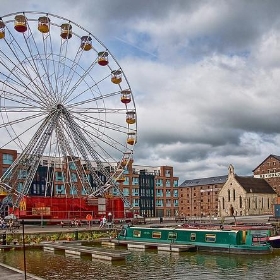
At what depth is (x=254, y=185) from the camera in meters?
133

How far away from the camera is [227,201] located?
13362cm

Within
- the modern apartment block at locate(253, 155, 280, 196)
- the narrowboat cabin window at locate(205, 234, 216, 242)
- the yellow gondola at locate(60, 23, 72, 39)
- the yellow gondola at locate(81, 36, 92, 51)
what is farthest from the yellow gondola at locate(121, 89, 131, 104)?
the modern apartment block at locate(253, 155, 280, 196)

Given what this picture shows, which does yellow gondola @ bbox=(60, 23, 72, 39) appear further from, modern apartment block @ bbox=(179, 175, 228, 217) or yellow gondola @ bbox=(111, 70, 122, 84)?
modern apartment block @ bbox=(179, 175, 228, 217)

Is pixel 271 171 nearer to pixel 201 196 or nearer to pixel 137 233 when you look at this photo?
pixel 201 196

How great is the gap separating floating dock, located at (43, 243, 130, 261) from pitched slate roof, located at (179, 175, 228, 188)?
114215 mm

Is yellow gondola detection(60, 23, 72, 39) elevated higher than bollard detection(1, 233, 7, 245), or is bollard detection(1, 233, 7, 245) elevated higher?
yellow gondola detection(60, 23, 72, 39)

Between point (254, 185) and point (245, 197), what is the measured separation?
653cm

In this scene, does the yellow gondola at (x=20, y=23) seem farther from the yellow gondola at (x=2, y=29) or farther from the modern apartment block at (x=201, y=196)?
the modern apartment block at (x=201, y=196)

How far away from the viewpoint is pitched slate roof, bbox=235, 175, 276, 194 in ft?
429

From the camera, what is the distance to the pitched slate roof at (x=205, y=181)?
152625 mm

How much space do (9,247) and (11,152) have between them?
5791cm

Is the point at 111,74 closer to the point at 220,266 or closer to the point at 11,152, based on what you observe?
the point at 220,266


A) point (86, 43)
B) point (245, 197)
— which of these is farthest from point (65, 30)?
point (245, 197)

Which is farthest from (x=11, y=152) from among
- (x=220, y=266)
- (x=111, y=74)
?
(x=220, y=266)
